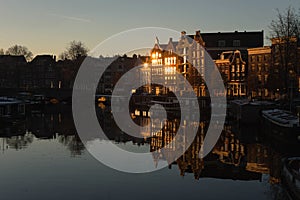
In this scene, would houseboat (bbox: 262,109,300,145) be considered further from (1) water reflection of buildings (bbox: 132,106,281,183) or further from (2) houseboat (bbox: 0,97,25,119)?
(2) houseboat (bbox: 0,97,25,119)

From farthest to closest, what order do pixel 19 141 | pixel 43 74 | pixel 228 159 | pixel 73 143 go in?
pixel 43 74
pixel 19 141
pixel 73 143
pixel 228 159

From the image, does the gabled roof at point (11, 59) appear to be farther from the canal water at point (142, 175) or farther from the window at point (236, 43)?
the canal water at point (142, 175)

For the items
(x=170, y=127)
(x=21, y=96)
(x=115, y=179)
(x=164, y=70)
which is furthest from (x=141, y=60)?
(x=115, y=179)

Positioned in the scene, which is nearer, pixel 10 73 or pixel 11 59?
pixel 10 73

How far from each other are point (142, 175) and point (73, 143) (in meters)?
11.9

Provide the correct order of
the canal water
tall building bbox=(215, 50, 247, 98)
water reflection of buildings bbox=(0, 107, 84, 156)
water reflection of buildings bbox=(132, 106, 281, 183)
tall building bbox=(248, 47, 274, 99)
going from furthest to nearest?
tall building bbox=(215, 50, 247, 98), tall building bbox=(248, 47, 274, 99), water reflection of buildings bbox=(0, 107, 84, 156), water reflection of buildings bbox=(132, 106, 281, 183), the canal water

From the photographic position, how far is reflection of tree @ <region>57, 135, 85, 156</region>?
2689 cm

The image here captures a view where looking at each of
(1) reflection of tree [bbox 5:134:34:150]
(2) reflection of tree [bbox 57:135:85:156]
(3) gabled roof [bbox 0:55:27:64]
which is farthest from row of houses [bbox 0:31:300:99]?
(1) reflection of tree [bbox 5:134:34:150]

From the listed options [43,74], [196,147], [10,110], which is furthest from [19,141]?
[43,74]

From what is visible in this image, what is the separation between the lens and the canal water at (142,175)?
1659 centimetres

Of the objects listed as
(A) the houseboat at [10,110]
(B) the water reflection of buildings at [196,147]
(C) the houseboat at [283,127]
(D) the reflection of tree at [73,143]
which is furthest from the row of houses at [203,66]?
(A) the houseboat at [10,110]

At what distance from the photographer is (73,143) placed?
100ft

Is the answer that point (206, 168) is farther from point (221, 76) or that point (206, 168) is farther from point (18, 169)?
point (221, 76)

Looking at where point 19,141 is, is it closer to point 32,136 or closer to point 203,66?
point 32,136
